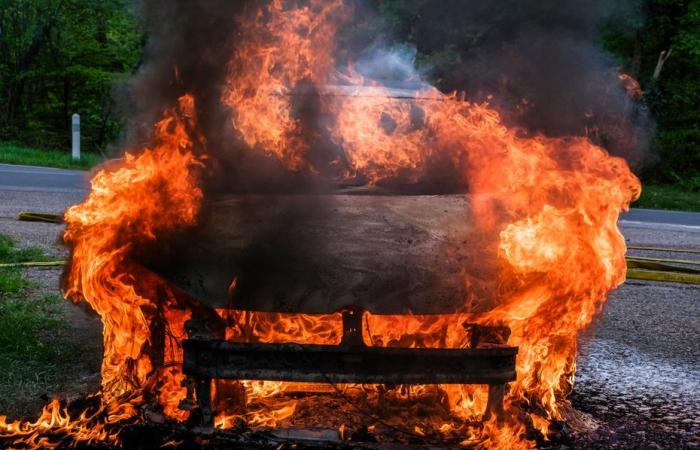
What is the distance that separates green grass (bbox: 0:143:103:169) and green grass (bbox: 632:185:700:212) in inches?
450

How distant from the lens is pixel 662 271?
8094 mm

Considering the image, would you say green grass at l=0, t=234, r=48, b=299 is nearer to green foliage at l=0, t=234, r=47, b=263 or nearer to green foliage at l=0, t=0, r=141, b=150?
green foliage at l=0, t=234, r=47, b=263

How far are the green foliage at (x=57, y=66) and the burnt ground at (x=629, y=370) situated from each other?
12722 millimetres

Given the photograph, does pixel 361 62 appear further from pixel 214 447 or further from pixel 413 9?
pixel 214 447

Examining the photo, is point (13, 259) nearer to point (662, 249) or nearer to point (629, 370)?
point (629, 370)

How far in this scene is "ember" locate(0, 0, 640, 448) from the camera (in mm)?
→ 3451

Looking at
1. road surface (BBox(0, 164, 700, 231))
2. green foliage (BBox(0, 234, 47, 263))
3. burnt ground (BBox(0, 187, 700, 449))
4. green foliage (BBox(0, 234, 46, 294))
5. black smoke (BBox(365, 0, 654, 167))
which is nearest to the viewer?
burnt ground (BBox(0, 187, 700, 449))

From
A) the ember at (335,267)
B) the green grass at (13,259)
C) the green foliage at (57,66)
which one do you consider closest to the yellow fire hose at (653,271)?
the green grass at (13,259)

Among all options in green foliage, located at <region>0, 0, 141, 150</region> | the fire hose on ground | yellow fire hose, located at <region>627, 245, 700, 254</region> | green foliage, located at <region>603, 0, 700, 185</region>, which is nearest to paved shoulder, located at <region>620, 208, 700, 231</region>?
yellow fire hose, located at <region>627, 245, 700, 254</region>

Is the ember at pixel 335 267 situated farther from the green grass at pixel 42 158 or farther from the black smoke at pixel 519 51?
the green grass at pixel 42 158

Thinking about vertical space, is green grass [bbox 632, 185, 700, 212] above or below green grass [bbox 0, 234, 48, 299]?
below

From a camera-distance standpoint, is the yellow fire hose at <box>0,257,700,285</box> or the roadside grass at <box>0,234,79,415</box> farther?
the yellow fire hose at <box>0,257,700,285</box>

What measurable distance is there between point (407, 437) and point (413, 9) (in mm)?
4381

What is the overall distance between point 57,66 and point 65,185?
8.10 m
